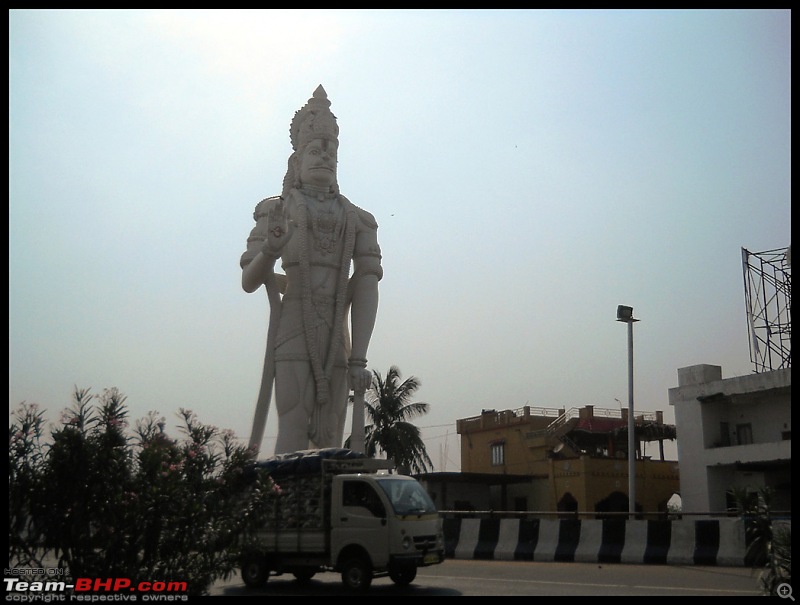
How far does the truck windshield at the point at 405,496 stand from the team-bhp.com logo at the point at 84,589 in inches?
152

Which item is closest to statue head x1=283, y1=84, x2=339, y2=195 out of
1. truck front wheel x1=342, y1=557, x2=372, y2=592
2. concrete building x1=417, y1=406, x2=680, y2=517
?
truck front wheel x1=342, y1=557, x2=372, y2=592

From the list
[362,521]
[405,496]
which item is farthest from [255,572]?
[405,496]

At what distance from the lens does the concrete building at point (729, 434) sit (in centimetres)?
2586

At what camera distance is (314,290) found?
16.2 m

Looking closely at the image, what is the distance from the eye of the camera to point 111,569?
7902 mm

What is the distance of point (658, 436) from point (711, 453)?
18.2 ft

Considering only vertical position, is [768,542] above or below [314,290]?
below

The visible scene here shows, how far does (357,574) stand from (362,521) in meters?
0.63

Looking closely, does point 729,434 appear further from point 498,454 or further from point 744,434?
point 498,454

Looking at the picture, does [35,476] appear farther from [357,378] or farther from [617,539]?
[617,539]

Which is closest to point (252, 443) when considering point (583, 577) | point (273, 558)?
point (273, 558)

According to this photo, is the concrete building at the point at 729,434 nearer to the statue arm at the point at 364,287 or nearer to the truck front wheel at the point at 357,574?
the statue arm at the point at 364,287

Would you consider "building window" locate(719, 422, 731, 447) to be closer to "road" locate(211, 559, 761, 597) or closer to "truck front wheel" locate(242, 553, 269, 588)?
"road" locate(211, 559, 761, 597)

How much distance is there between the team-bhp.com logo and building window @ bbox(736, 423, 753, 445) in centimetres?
2271
